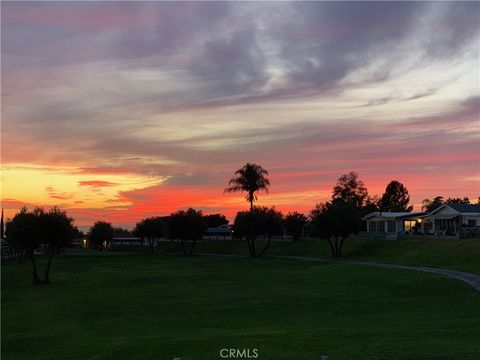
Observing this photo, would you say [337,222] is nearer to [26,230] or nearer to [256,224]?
[256,224]

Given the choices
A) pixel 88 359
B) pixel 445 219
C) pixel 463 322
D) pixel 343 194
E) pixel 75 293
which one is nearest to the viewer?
pixel 88 359

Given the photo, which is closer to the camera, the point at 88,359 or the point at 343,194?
A: the point at 88,359

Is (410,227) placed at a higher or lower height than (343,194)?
lower

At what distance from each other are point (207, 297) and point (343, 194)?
452 feet

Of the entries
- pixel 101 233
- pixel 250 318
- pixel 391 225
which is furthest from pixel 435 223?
pixel 101 233

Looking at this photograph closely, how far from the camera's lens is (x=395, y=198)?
190625mm

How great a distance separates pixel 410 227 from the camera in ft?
395

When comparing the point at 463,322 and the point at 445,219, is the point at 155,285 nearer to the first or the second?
the point at 463,322

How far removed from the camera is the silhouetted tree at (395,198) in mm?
188750

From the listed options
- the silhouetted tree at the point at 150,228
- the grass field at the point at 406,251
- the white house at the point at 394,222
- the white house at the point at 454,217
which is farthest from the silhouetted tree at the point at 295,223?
the silhouetted tree at the point at 150,228

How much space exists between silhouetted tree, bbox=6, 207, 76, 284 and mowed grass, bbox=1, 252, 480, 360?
16.7 feet

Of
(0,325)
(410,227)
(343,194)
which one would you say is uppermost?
(343,194)

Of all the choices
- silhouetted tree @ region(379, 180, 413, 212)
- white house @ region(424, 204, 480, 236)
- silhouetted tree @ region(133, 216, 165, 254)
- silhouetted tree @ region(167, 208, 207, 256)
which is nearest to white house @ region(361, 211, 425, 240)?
white house @ region(424, 204, 480, 236)

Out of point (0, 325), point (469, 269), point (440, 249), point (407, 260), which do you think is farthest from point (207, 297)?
point (440, 249)
